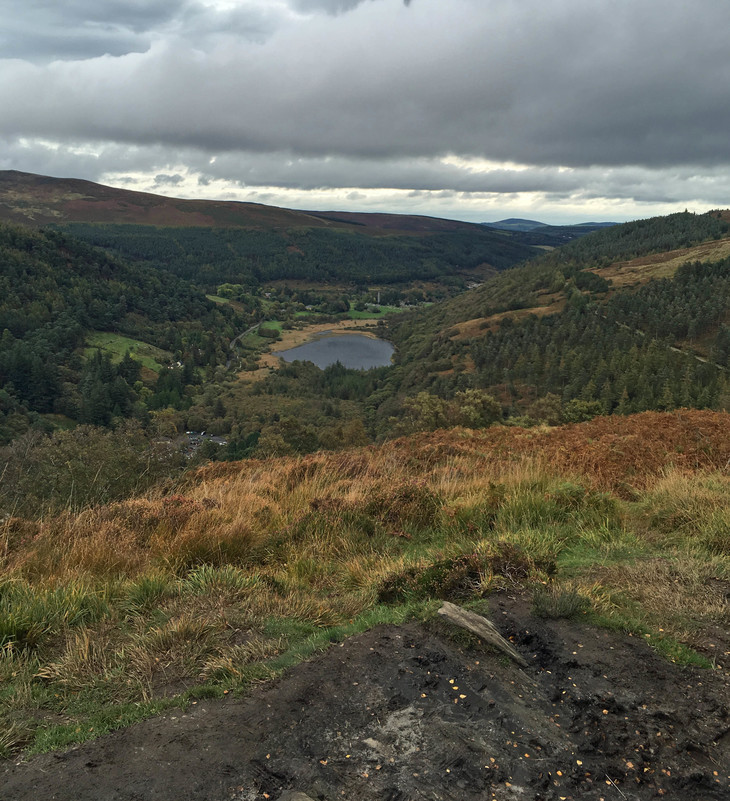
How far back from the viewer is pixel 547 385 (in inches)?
2613

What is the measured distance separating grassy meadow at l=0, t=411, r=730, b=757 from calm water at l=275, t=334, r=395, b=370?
389ft

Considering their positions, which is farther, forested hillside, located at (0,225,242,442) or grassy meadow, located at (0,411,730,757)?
forested hillside, located at (0,225,242,442)

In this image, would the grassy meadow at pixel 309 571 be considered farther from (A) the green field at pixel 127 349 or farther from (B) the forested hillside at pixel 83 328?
(A) the green field at pixel 127 349

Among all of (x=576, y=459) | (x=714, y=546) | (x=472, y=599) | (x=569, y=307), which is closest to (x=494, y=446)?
(x=576, y=459)

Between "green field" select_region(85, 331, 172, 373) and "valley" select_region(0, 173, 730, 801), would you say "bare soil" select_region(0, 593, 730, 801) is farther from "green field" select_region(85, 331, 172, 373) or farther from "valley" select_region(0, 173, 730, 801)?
"green field" select_region(85, 331, 172, 373)

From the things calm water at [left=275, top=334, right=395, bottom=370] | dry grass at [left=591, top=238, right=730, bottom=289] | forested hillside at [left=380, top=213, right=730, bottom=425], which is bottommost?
calm water at [left=275, top=334, right=395, bottom=370]

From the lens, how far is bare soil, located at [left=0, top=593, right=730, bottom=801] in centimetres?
278

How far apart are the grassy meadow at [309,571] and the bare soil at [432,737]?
31cm

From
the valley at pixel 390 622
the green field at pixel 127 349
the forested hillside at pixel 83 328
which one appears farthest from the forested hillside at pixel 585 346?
the green field at pixel 127 349

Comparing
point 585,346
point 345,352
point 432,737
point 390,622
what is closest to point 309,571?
point 390,622

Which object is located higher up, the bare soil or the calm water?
the bare soil

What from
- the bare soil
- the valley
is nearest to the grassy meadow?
the valley

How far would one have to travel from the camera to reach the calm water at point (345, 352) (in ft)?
442

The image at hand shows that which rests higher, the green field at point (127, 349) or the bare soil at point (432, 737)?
the bare soil at point (432, 737)
